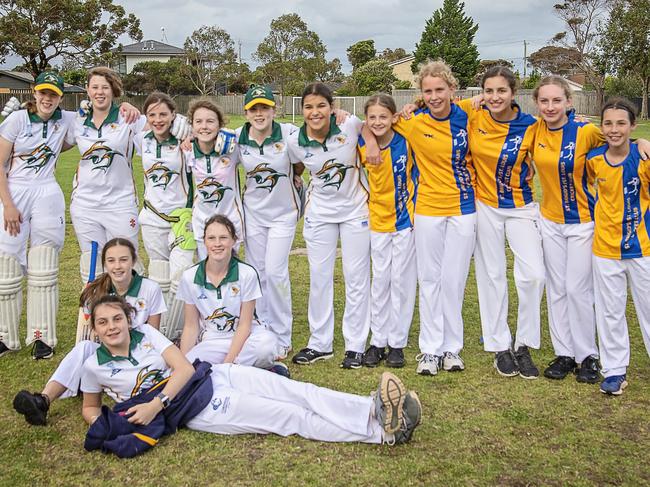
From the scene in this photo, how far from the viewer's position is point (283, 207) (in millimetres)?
4988

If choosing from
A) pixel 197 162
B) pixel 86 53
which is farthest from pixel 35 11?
pixel 197 162

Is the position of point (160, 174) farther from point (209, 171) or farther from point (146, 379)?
point (146, 379)

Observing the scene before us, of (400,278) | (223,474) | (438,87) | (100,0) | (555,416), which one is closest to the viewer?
(223,474)

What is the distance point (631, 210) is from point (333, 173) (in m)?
1.89

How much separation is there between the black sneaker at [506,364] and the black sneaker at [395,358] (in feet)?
2.07

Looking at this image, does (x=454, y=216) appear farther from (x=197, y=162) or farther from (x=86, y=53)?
(x=86, y=53)

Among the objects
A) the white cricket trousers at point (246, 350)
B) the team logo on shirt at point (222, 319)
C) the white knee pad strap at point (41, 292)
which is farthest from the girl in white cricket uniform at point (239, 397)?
the white knee pad strap at point (41, 292)

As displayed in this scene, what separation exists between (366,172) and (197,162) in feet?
3.88

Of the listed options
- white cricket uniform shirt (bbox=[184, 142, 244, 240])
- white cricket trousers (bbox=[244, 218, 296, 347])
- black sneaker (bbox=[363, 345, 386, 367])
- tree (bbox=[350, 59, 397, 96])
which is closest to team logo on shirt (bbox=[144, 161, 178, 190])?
white cricket uniform shirt (bbox=[184, 142, 244, 240])

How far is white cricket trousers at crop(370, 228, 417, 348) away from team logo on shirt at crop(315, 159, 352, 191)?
16.7 inches

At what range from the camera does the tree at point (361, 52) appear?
59.8 metres

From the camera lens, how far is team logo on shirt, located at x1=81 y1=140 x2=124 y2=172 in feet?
16.4

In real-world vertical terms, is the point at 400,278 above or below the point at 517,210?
below

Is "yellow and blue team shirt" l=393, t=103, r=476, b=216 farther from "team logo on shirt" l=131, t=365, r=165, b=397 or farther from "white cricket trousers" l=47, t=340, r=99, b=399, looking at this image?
"white cricket trousers" l=47, t=340, r=99, b=399
